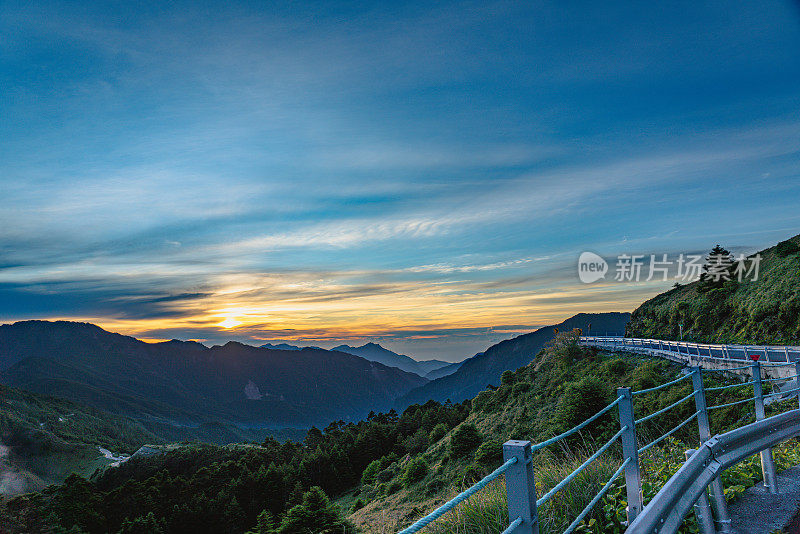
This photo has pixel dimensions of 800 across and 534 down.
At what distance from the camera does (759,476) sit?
5.33 meters

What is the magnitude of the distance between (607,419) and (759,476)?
44.8 ft

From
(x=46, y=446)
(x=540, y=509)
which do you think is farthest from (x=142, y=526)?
(x=46, y=446)

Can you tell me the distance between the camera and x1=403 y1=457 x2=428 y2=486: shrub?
40.0m

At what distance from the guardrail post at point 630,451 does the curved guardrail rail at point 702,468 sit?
0.44m

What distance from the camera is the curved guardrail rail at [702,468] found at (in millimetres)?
2797

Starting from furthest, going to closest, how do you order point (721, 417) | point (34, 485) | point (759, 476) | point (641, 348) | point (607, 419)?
point (34, 485), point (641, 348), point (607, 419), point (721, 417), point (759, 476)

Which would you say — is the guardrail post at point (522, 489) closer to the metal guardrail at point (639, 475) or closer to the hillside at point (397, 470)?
the metal guardrail at point (639, 475)

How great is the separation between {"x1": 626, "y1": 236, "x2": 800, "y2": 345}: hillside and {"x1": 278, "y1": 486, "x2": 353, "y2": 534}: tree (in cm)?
2909

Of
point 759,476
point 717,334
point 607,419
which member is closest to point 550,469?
point 759,476

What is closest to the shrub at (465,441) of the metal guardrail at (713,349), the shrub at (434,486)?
the shrub at (434,486)

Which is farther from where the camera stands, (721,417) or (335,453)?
(335,453)

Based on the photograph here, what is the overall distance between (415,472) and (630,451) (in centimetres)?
4001

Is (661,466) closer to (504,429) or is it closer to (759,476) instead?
(759,476)

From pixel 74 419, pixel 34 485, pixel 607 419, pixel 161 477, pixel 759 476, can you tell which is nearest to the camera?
pixel 759 476
